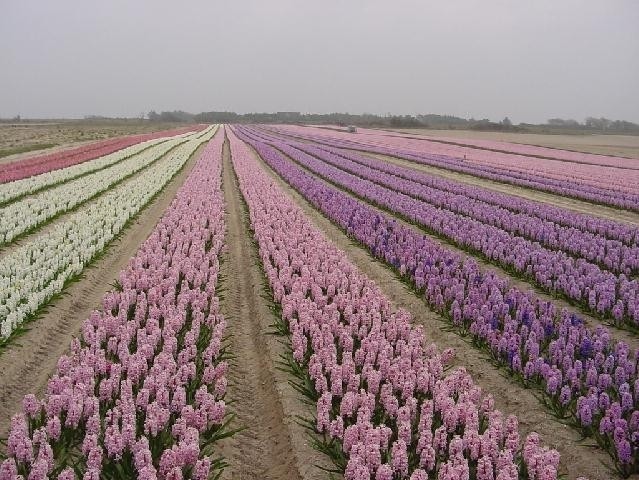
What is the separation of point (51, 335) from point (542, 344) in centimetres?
736

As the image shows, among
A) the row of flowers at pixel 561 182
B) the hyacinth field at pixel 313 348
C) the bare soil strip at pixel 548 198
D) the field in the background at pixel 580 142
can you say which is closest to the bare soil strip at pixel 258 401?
the hyacinth field at pixel 313 348

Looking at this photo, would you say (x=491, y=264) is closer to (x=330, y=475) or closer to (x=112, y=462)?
(x=330, y=475)

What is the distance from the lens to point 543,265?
11.6 meters

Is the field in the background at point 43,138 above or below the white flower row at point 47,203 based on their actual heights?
above

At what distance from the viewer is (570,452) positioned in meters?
5.82

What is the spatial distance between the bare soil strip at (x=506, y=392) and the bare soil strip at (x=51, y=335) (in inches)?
217

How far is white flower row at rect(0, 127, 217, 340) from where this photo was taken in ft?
28.9

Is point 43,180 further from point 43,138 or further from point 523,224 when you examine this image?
point 43,138

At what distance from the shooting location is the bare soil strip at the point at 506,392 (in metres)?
5.68

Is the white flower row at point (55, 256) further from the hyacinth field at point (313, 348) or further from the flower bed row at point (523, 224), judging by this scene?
the flower bed row at point (523, 224)

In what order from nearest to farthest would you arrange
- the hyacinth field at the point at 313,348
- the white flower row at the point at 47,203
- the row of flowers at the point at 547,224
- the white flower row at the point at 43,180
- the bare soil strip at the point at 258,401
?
the hyacinth field at the point at 313,348, the bare soil strip at the point at 258,401, the row of flowers at the point at 547,224, the white flower row at the point at 47,203, the white flower row at the point at 43,180

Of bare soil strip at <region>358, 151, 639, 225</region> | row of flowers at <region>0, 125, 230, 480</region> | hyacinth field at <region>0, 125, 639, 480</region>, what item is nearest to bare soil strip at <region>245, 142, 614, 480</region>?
hyacinth field at <region>0, 125, 639, 480</region>

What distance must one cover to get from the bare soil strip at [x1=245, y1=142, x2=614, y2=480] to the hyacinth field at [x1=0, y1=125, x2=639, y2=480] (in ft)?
0.09

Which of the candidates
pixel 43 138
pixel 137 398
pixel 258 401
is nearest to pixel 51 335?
pixel 137 398
